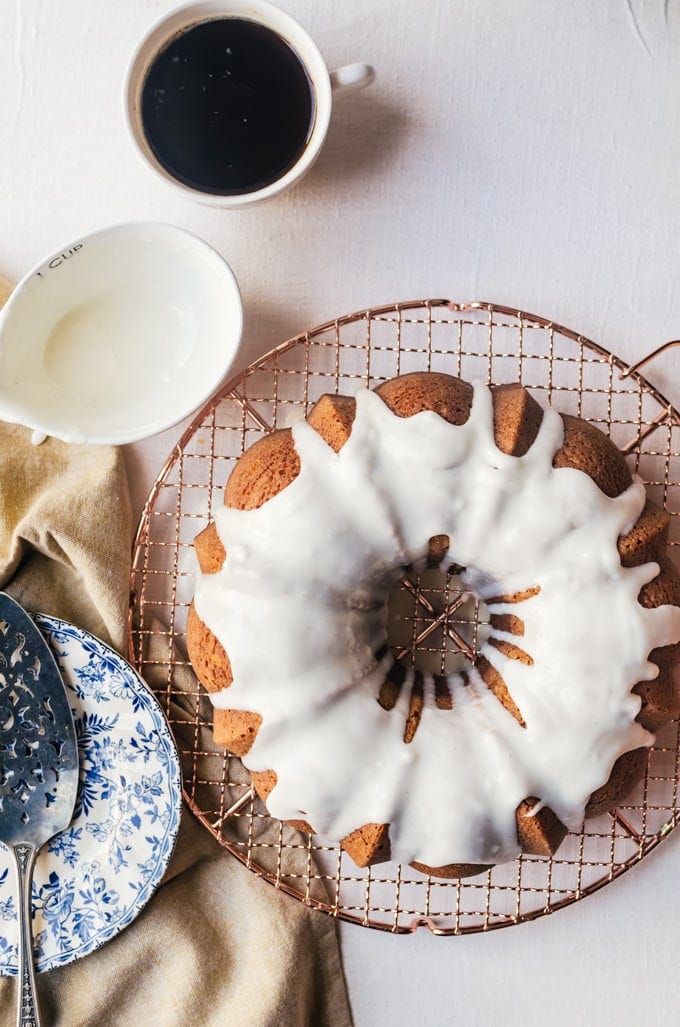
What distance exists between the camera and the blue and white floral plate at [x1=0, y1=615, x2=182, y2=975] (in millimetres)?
1310

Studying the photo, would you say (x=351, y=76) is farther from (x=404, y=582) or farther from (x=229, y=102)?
(x=404, y=582)

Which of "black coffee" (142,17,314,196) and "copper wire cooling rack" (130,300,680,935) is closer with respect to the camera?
"black coffee" (142,17,314,196)

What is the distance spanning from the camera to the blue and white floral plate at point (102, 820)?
1310 millimetres

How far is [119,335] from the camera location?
1302 millimetres

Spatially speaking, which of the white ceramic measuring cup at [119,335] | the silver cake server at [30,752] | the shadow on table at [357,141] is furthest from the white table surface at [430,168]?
the silver cake server at [30,752]

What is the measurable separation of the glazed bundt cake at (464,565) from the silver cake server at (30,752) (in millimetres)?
256

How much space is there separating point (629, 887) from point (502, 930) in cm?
18

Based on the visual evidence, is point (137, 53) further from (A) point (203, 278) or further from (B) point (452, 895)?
(B) point (452, 895)

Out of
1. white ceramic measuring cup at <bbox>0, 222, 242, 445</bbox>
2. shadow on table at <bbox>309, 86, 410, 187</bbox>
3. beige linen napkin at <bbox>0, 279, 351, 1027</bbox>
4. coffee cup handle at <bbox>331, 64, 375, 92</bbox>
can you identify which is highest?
shadow on table at <bbox>309, 86, 410, 187</bbox>

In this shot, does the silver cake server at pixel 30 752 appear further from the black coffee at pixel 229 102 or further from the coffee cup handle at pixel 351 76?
the coffee cup handle at pixel 351 76

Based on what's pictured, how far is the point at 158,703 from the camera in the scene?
130 centimetres

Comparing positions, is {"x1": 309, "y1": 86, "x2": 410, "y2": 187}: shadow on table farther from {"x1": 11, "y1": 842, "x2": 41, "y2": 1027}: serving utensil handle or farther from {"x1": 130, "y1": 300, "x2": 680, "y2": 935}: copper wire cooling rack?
{"x1": 11, "y1": 842, "x2": 41, "y2": 1027}: serving utensil handle

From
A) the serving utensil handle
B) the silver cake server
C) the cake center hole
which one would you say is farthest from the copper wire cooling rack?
the serving utensil handle

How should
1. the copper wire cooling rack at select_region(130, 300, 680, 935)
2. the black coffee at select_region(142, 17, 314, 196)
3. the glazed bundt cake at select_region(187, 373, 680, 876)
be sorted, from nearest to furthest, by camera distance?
the glazed bundt cake at select_region(187, 373, 680, 876)
the black coffee at select_region(142, 17, 314, 196)
the copper wire cooling rack at select_region(130, 300, 680, 935)
